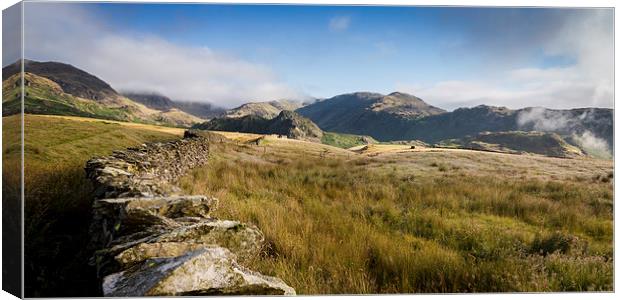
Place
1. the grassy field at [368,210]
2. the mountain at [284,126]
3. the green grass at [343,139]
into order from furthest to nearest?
the green grass at [343,139] < the mountain at [284,126] < the grassy field at [368,210]

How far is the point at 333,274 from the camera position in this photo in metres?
4.49

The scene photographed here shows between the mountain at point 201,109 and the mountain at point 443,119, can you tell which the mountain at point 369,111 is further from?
the mountain at point 201,109

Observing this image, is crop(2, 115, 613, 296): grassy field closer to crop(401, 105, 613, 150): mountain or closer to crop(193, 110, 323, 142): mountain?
crop(193, 110, 323, 142): mountain

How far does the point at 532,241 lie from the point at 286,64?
4.03m

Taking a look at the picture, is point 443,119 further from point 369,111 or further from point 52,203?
point 52,203

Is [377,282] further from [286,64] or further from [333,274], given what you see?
[286,64]

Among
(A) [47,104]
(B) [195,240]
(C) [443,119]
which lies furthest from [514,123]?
(A) [47,104]

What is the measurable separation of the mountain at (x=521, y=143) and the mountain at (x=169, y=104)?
3625 millimetres

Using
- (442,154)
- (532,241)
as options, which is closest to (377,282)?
(532,241)

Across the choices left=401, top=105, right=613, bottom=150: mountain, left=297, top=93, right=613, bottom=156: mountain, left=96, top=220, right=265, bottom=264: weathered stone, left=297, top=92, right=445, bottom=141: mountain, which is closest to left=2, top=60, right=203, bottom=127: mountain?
left=297, top=92, right=445, bottom=141: mountain

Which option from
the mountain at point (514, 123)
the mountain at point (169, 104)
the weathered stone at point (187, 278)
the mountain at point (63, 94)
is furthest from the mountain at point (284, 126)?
the weathered stone at point (187, 278)

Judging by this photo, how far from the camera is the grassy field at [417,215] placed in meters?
4.67

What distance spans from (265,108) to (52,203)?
10.1 feet

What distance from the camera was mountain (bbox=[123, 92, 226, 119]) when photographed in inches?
255
